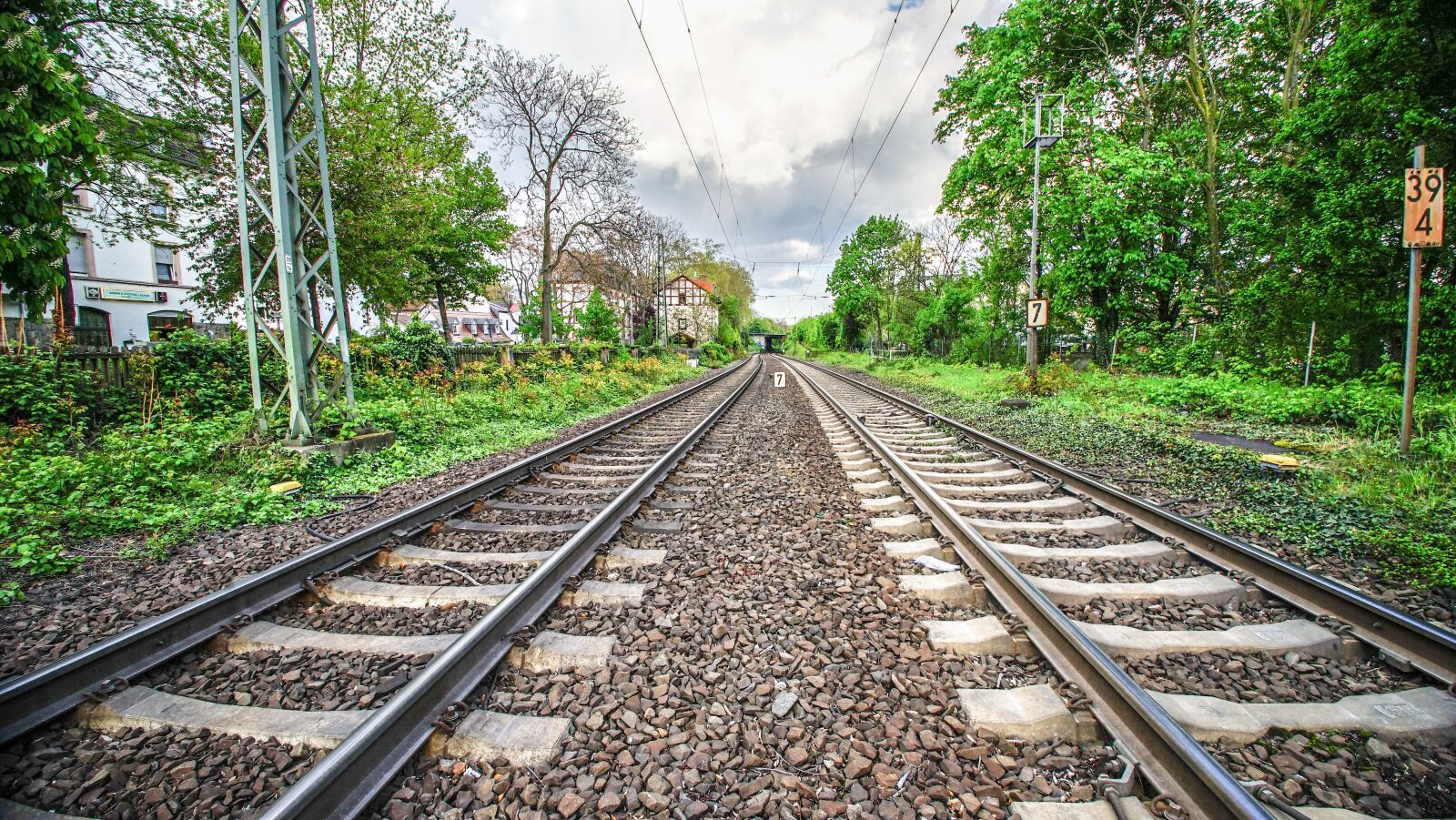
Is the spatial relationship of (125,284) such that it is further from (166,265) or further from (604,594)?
(604,594)

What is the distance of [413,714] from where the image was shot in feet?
6.25

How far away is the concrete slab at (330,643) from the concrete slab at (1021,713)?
2.29 metres

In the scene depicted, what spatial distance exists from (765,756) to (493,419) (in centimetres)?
904

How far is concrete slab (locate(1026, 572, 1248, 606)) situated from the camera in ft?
9.59

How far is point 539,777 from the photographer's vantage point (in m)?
1.77

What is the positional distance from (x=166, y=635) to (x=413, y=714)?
62.7 inches

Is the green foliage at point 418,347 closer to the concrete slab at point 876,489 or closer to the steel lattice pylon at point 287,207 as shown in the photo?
the steel lattice pylon at point 287,207

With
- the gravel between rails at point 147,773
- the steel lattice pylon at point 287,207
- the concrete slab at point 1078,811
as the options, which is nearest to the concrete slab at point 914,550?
the concrete slab at point 1078,811

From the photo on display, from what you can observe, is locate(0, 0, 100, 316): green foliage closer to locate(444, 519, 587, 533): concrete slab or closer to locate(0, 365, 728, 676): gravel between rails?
locate(0, 365, 728, 676): gravel between rails

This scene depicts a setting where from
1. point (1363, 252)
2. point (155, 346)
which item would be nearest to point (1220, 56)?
point (1363, 252)

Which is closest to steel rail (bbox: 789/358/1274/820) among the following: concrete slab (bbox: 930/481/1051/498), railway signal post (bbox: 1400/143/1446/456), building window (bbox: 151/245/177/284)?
concrete slab (bbox: 930/481/1051/498)

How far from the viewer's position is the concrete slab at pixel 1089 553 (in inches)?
135

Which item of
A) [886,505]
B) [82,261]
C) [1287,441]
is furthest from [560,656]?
[82,261]

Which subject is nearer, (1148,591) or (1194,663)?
(1194,663)
